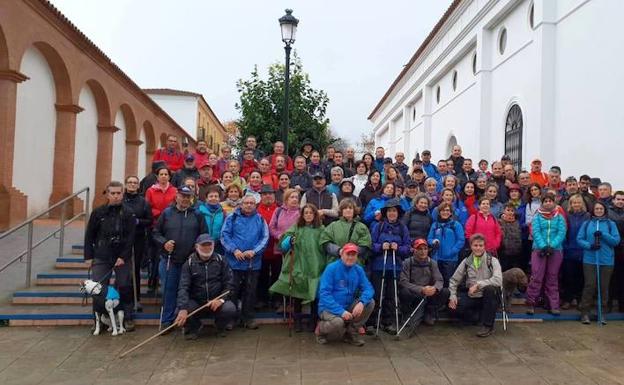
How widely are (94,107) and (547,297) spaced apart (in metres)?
14.7

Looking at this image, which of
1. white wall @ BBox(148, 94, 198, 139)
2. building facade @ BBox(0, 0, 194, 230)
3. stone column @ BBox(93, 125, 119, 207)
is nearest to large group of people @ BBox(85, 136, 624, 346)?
building facade @ BBox(0, 0, 194, 230)

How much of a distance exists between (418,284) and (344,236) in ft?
3.93

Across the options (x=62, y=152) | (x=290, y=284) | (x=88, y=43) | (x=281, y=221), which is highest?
(x=88, y=43)

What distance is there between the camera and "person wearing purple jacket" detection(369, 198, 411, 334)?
276 inches

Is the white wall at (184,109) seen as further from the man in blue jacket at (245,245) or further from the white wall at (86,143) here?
the man in blue jacket at (245,245)

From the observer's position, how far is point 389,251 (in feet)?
23.1

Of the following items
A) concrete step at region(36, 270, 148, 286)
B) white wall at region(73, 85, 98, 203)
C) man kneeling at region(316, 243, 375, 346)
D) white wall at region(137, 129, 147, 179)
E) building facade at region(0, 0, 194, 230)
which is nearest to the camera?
man kneeling at region(316, 243, 375, 346)

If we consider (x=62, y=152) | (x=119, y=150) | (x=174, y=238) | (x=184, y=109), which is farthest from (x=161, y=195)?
(x=184, y=109)

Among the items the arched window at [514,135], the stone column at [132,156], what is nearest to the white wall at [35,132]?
the stone column at [132,156]

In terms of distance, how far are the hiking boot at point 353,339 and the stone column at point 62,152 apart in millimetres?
10364

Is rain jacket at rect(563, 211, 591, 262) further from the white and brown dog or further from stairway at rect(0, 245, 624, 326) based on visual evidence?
the white and brown dog

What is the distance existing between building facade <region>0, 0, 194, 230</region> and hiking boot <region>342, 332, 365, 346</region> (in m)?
8.18

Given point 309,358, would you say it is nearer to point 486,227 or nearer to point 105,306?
point 105,306

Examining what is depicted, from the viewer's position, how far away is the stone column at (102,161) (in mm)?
17553
